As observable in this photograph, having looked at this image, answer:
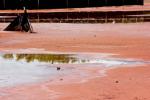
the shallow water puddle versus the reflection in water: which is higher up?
the shallow water puddle

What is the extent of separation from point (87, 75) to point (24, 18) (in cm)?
1820

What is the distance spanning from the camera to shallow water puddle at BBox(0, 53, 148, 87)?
11.6m

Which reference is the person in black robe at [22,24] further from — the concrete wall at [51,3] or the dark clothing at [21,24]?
the concrete wall at [51,3]

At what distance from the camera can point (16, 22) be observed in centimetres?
3075

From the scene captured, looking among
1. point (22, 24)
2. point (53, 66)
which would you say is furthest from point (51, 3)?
point (53, 66)

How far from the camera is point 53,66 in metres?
14.0

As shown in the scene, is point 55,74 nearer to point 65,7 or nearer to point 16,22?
point 16,22

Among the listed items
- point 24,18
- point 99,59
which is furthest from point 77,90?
point 24,18

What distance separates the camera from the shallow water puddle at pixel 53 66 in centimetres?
1164

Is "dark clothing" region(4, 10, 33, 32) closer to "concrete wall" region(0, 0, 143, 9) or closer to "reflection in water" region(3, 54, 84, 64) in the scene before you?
"reflection in water" region(3, 54, 84, 64)

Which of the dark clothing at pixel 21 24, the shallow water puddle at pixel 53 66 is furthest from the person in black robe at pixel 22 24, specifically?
the shallow water puddle at pixel 53 66

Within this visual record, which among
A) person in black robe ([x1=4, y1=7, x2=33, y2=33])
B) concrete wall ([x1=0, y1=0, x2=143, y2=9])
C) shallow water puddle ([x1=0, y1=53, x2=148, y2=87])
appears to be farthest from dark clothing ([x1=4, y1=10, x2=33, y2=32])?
concrete wall ([x1=0, y1=0, x2=143, y2=9])

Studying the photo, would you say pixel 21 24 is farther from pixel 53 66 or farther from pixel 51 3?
pixel 51 3

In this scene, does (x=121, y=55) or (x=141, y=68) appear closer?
(x=141, y=68)
